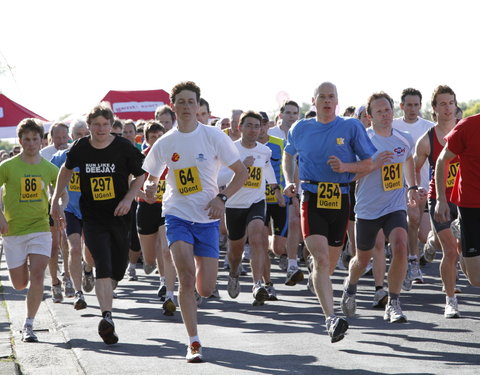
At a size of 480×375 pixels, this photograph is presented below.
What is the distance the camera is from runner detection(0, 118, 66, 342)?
31.0 ft

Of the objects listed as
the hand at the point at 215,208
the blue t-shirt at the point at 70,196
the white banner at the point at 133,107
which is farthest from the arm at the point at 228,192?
the white banner at the point at 133,107

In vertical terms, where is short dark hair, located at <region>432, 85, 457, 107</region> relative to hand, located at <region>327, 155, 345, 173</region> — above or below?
above

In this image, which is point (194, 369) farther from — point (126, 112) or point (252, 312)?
point (126, 112)

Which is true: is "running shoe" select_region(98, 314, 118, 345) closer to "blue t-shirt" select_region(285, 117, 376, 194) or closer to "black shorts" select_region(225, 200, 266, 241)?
"blue t-shirt" select_region(285, 117, 376, 194)

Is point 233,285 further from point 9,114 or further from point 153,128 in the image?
point 9,114

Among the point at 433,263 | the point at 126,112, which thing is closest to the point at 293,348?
the point at 433,263

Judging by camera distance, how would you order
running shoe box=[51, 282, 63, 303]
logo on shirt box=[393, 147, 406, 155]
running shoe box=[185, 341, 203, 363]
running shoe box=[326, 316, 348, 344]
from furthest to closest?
running shoe box=[51, 282, 63, 303] < logo on shirt box=[393, 147, 406, 155] < running shoe box=[326, 316, 348, 344] < running shoe box=[185, 341, 203, 363]

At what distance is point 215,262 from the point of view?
8.24 m

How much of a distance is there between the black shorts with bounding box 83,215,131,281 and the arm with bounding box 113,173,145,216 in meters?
0.17

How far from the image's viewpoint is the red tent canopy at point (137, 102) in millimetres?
31625

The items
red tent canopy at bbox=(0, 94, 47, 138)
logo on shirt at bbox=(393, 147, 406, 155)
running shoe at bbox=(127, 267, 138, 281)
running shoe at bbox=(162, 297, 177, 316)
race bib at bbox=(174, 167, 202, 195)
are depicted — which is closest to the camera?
race bib at bbox=(174, 167, 202, 195)

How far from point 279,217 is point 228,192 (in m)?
5.19

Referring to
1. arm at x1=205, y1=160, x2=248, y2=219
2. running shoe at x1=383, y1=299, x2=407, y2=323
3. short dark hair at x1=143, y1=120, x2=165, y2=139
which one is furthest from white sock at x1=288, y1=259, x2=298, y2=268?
arm at x1=205, y1=160, x2=248, y2=219

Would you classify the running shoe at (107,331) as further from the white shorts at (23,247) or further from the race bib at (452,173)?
the race bib at (452,173)
